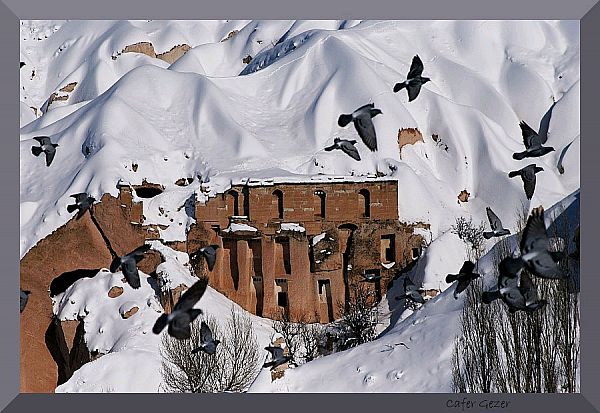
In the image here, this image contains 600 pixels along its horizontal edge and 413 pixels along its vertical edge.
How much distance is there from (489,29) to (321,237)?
2903 centimetres

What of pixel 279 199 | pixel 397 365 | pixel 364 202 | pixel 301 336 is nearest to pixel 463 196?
pixel 364 202

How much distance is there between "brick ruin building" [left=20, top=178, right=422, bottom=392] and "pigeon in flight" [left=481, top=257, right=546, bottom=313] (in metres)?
21.6

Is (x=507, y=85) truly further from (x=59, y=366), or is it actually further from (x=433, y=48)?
(x=59, y=366)

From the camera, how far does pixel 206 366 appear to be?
78.2ft

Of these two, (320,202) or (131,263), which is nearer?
(131,263)

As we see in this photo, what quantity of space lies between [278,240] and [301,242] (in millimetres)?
808

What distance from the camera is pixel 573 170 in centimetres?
5200

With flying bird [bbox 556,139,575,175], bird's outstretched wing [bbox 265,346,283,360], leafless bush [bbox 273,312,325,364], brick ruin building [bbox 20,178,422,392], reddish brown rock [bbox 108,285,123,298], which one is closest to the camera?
bird's outstretched wing [bbox 265,346,283,360]

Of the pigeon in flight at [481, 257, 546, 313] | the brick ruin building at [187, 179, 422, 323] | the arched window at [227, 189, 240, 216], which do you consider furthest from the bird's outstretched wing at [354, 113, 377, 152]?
the arched window at [227, 189, 240, 216]

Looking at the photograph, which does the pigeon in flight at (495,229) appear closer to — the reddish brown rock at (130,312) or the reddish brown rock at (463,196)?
the reddish brown rock at (130,312)

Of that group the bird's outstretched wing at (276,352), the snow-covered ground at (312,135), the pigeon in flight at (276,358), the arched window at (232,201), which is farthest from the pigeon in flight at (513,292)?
the arched window at (232,201)

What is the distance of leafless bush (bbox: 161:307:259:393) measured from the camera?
2258cm

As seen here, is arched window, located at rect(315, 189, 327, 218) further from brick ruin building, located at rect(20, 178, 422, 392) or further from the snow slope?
the snow slope

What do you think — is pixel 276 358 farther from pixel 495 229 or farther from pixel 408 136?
pixel 408 136
